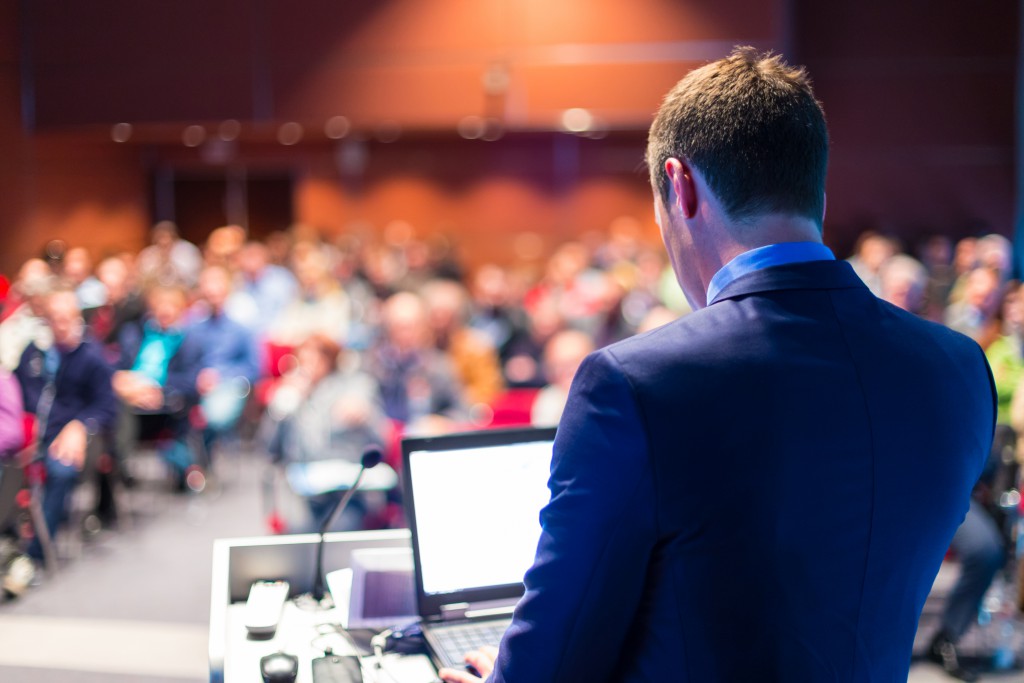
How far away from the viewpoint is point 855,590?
37.4 inches

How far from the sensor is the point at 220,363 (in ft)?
21.5

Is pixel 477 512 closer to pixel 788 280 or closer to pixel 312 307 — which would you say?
pixel 788 280

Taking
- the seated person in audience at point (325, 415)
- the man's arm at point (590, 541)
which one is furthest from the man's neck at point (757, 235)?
the seated person in audience at point (325, 415)

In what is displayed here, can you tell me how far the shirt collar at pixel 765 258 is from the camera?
0.99m

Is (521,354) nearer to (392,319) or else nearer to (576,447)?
(392,319)

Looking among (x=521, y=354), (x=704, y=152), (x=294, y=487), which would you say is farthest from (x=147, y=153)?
(x=704, y=152)

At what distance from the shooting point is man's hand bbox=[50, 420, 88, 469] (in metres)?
4.86

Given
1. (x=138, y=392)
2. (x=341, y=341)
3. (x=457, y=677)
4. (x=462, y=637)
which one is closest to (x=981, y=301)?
(x=341, y=341)

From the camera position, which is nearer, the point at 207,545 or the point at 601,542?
the point at 601,542

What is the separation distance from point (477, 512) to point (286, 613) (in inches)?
19.7

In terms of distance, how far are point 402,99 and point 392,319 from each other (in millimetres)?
4645

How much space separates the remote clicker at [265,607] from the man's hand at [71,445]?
132 inches

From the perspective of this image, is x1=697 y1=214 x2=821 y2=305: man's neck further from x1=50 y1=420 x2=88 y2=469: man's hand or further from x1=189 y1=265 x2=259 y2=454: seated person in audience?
x1=189 y1=265 x2=259 y2=454: seated person in audience

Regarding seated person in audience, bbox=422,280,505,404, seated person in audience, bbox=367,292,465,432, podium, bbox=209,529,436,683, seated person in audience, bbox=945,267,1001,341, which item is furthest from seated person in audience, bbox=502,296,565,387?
podium, bbox=209,529,436,683
